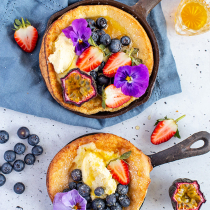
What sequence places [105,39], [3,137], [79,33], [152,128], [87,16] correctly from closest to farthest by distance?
1. [79,33]
2. [105,39]
3. [87,16]
4. [3,137]
5. [152,128]

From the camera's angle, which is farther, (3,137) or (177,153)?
(3,137)

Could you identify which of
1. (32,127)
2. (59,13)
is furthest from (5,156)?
(59,13)

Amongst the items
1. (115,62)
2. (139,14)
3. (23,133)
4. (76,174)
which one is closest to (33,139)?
(23,133)

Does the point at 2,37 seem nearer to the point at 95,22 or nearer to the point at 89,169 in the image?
the point at 95,22

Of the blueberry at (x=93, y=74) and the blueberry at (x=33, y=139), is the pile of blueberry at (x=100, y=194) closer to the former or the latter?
the blueberry at (x=33, y=139)

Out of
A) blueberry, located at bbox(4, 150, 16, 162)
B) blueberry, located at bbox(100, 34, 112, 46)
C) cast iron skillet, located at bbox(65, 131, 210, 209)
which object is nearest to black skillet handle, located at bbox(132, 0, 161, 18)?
blueberry, located at bbox(100, 34, 112, 46)

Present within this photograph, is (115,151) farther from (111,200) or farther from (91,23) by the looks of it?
(91,23)

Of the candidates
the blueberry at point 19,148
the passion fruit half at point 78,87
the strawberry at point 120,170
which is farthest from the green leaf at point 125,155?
the blueberry at point 19,148
